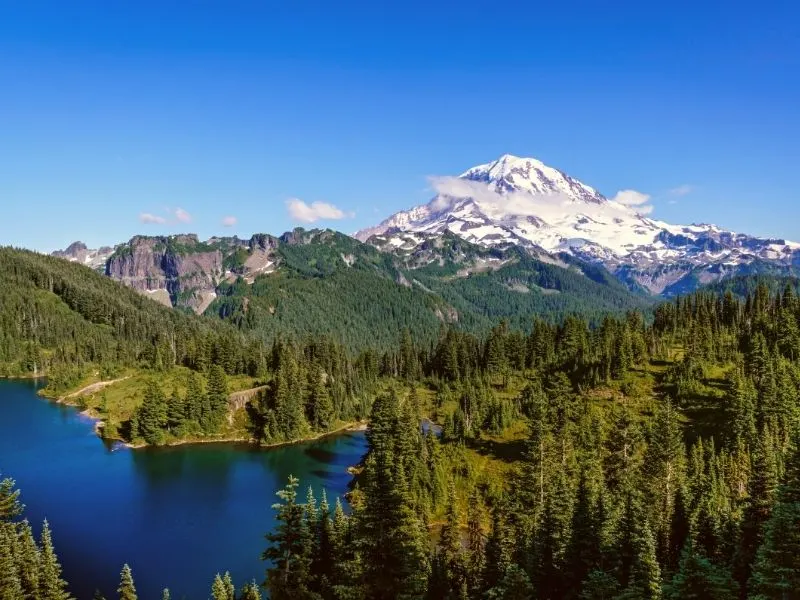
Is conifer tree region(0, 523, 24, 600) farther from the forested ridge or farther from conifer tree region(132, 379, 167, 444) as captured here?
conifer tree region(132, 379, 167, 444)

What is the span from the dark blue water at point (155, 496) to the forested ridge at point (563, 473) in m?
6.88

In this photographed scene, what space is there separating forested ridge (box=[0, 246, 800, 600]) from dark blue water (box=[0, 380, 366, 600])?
22.6 ft

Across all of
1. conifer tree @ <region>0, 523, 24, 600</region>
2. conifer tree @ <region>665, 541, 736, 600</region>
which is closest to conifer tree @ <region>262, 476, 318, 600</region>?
conifer tree @ <region>665, 541, 736, 600</region>

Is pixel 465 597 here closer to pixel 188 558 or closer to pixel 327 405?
pixel 188 558

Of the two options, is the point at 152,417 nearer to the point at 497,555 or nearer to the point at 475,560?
the point at 475,560

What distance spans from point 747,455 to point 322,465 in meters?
78.8

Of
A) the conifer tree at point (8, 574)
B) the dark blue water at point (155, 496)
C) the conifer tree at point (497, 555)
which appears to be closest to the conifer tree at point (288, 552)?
the conifer tree at point (497, 555)

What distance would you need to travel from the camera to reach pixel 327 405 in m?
154

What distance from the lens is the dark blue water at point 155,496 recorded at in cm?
7888

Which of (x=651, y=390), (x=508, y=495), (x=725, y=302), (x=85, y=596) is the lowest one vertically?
(x=85, y=596)

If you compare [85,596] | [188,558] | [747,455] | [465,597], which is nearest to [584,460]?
[747,455]

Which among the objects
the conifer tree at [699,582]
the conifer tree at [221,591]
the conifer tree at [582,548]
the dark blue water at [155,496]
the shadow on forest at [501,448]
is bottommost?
the dark blue water at [155,496]

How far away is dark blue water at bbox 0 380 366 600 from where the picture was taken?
78.9m

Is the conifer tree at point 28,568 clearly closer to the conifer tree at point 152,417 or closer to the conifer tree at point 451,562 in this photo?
the conifer tree at point 451,562
